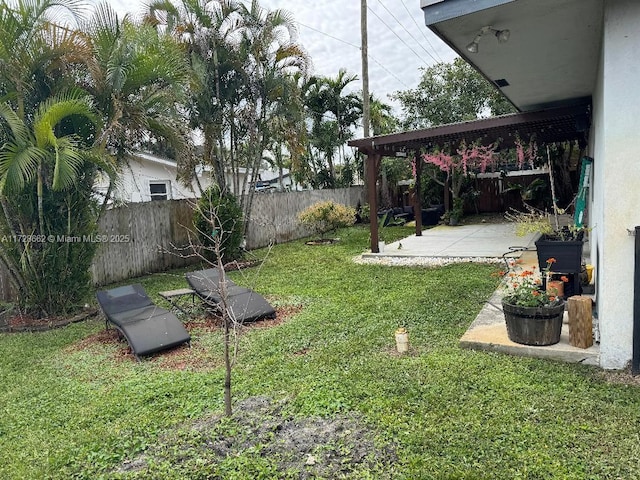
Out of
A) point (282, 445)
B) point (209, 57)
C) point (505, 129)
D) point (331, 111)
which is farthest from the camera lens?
point (331, 111)

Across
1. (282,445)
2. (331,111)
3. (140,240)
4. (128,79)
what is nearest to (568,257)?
(282,445)

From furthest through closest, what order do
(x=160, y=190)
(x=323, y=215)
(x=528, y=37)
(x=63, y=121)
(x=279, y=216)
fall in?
(x=160, y=190) → (x=279, y=216) → (x=323, y=215) → (x=63, y=121) → (x=528, y=37)

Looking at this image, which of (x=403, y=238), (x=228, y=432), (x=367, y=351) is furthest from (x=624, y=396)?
(x=403, y=238)

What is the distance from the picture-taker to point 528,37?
4.15 meters

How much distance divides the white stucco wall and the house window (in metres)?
13.7

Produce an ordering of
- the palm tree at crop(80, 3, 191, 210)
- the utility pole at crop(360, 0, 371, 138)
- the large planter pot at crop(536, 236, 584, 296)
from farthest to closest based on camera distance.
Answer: the utility pole at crop(360, 0, 371, 138)
the palm tree at crop(80, 3, 191, 210)
the large planter pot at crop(536, 236, 584, 296)

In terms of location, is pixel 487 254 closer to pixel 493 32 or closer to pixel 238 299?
pixel 238 299

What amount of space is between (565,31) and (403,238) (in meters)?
9.20

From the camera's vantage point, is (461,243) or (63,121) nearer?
(63,121)

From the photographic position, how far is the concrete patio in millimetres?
3877

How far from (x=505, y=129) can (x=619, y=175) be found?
6277 mm

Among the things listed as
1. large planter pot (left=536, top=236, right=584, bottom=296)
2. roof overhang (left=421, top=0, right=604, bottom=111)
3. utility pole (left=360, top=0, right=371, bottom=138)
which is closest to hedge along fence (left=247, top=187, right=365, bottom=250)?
utility pole (left=360, top=0, right=371, bottom=138)

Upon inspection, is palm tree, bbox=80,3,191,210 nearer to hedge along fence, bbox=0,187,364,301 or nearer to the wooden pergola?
hedge along fence, bbox=0,187,364,301

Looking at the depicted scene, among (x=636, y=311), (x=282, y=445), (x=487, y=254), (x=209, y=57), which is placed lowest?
(x=282, y=445)
